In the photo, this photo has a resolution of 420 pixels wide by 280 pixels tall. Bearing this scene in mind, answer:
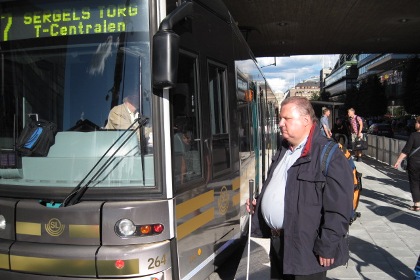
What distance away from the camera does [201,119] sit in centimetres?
400

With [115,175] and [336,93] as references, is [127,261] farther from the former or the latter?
[336,93]

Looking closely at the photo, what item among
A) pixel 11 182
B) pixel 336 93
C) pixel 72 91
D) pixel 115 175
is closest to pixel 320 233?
pixel 115 175

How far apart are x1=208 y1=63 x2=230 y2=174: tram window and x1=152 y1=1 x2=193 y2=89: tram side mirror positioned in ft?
3.73

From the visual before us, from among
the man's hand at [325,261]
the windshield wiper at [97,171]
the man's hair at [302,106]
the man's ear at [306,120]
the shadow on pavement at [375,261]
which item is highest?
the man's hair at [302,106]

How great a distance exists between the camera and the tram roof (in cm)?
1738

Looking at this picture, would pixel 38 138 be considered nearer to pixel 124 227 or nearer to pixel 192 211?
A: pixel 124 227

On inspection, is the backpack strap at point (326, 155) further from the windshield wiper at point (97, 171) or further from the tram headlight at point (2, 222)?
the tram headlight at point (2, 222)

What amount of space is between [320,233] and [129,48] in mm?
2059

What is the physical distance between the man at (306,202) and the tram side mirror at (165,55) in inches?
35.6

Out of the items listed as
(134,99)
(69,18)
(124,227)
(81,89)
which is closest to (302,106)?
(134,99)

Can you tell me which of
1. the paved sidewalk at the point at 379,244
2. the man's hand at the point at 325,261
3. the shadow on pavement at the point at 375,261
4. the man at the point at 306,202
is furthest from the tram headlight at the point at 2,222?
the shadow on pavement at the point at 375,261

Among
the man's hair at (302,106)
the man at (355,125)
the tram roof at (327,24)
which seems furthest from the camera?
the tram roof at (327,24)

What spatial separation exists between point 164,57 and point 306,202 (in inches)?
58.5

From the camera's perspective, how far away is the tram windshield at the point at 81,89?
3.36 metres
